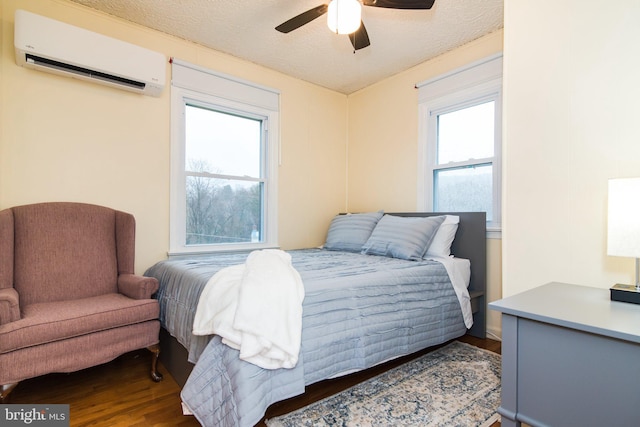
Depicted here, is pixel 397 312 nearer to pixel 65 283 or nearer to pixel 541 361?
pixel 541 361

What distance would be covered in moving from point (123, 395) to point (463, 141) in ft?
10.7

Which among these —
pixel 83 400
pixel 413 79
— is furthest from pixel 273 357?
pixel 413 79

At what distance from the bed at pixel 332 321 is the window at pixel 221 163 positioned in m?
0.66

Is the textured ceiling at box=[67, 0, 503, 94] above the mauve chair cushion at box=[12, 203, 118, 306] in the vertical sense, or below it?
above

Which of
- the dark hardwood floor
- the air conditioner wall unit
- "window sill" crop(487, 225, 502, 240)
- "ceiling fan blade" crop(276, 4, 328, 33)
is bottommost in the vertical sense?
the dark hardwood floor

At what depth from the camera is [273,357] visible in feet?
4.60

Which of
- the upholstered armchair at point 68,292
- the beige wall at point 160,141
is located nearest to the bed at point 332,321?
the upholstered armchair at point 68,292

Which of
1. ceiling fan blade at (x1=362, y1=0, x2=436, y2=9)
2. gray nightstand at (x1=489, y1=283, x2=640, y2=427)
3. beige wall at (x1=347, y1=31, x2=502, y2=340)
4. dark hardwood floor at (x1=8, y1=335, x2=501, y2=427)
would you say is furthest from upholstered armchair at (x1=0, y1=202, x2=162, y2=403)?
beige wall at (x1=347, y1=31, x2=502, y2=340)

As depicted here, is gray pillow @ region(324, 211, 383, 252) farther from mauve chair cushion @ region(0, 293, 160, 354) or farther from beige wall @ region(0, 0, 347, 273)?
mauve chair cushion @ region(0, 293, 160, 354)

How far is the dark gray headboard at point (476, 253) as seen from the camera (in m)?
2.70

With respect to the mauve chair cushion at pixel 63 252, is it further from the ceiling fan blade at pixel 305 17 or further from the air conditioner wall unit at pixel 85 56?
the ceiling fan blade at pixel 305 17

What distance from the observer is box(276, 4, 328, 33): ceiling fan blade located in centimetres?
203

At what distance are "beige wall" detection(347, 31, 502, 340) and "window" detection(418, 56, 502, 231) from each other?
0.11 m

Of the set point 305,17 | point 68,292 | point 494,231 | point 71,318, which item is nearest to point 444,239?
point 494,231
